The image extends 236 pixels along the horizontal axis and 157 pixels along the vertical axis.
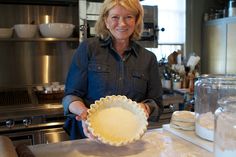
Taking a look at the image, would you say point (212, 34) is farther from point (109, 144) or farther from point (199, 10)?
point (109, 144)

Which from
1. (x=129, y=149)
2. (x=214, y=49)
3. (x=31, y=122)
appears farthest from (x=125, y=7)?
(x=214, y=49)

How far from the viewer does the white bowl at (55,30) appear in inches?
91.4

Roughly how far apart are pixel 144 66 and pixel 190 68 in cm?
175

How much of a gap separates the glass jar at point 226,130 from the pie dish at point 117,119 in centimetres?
27

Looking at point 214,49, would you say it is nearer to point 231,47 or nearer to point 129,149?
point 231,47

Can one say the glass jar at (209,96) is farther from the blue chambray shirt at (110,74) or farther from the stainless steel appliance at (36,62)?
the stainless steel appliance at (36,62)

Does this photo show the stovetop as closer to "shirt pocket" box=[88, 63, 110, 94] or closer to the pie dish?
"shirt pocket" box=[88, 63, 110, 94]

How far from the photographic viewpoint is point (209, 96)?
126 centimetres

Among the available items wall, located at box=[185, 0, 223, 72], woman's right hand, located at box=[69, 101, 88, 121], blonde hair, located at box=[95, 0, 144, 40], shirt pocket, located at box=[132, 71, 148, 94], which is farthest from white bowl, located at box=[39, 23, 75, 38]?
wall, located at box=[185, 0, 223, 72]

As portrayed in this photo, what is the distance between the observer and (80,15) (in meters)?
2.46

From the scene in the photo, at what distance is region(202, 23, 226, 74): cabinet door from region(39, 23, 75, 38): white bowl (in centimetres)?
169

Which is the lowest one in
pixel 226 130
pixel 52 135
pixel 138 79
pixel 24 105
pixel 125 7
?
pixel 52 135

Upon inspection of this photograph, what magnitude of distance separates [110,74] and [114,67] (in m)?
0.04

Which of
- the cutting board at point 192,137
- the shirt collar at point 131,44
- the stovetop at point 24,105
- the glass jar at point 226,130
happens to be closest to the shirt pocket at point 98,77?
the shirt collar at point 131,44
